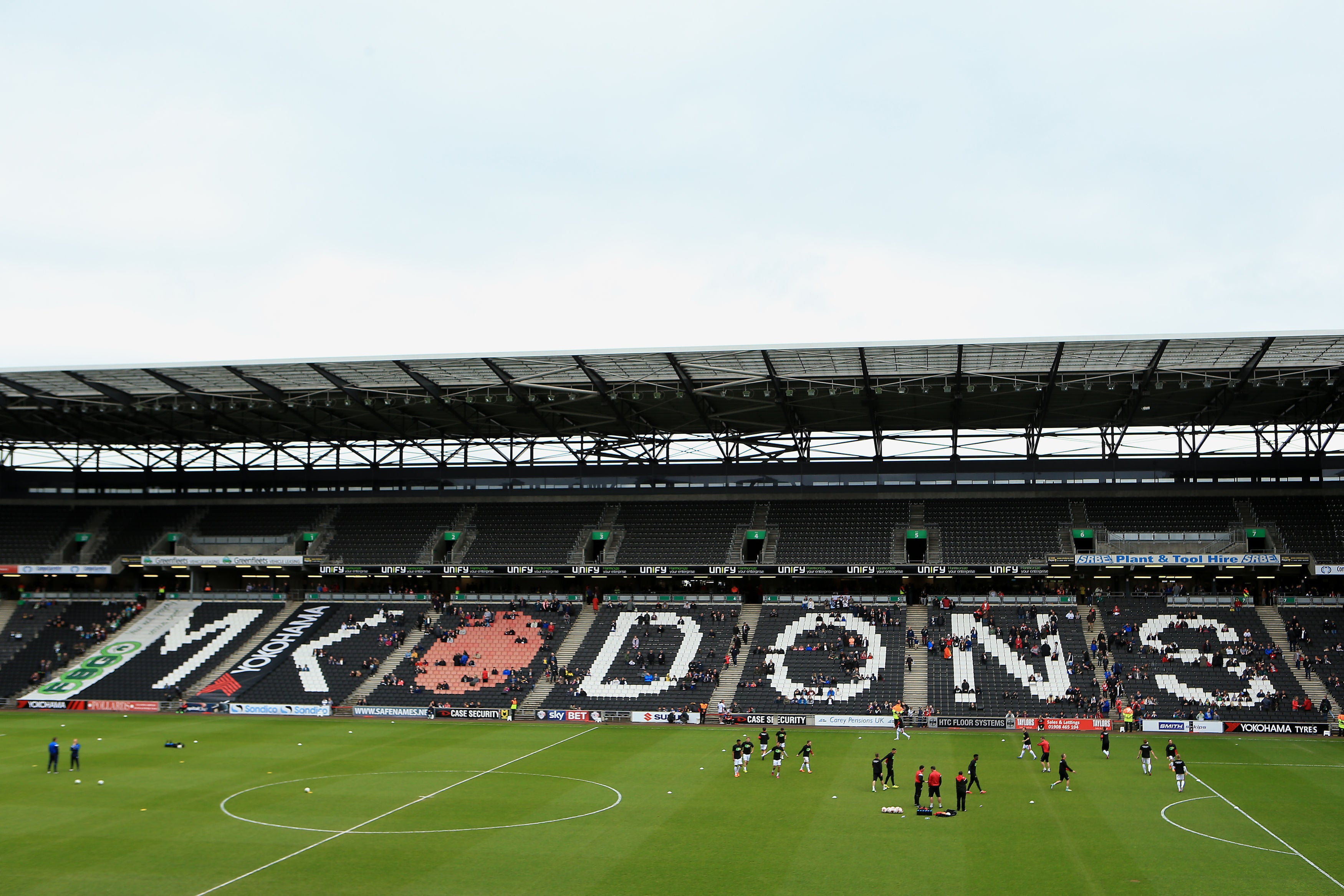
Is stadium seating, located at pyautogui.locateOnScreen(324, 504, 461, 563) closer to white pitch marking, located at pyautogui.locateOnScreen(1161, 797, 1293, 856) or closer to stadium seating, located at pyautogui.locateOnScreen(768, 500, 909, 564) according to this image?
stadium seating, located at pyautogui.locateOnScreen(768, 500, 909, 564)

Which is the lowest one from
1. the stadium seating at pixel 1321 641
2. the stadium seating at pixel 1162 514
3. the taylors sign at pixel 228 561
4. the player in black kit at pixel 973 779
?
the player in black kit at pixel 973 779

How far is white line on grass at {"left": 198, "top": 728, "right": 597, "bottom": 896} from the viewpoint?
2184 cm

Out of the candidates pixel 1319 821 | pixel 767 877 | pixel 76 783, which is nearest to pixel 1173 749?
pixel 1319 821

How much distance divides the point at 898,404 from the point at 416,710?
106 ft

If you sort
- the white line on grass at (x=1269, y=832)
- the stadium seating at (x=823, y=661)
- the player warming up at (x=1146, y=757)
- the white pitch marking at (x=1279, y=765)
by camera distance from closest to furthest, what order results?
the white line on grass at (x=1269, y=832), the player warming up at (x=1146, y=757), the white pitch marking at (x=1279, y=765), the stadium seating at (x=823, y=661)

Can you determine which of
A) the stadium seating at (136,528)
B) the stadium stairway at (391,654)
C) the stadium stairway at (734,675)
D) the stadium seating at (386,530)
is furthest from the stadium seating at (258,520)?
the stadium stairway at (734,675)

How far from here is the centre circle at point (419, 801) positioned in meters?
27.5

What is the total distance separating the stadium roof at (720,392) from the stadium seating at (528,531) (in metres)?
5.19

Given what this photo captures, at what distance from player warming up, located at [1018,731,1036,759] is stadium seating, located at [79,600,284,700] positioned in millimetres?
44868

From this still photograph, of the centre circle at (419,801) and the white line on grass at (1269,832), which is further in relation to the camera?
the centre circle at (419,801)

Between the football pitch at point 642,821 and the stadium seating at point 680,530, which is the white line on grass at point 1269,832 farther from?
the stadium seating at point 680,530

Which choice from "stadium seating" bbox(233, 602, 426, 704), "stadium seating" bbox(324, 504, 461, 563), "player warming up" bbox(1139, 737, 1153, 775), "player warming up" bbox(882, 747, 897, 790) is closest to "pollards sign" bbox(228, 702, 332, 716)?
"stadium seating" bbox(233, 602, 426, 704)

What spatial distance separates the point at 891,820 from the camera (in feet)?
90.5

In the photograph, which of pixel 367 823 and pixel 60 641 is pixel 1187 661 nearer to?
pixel 367 823
